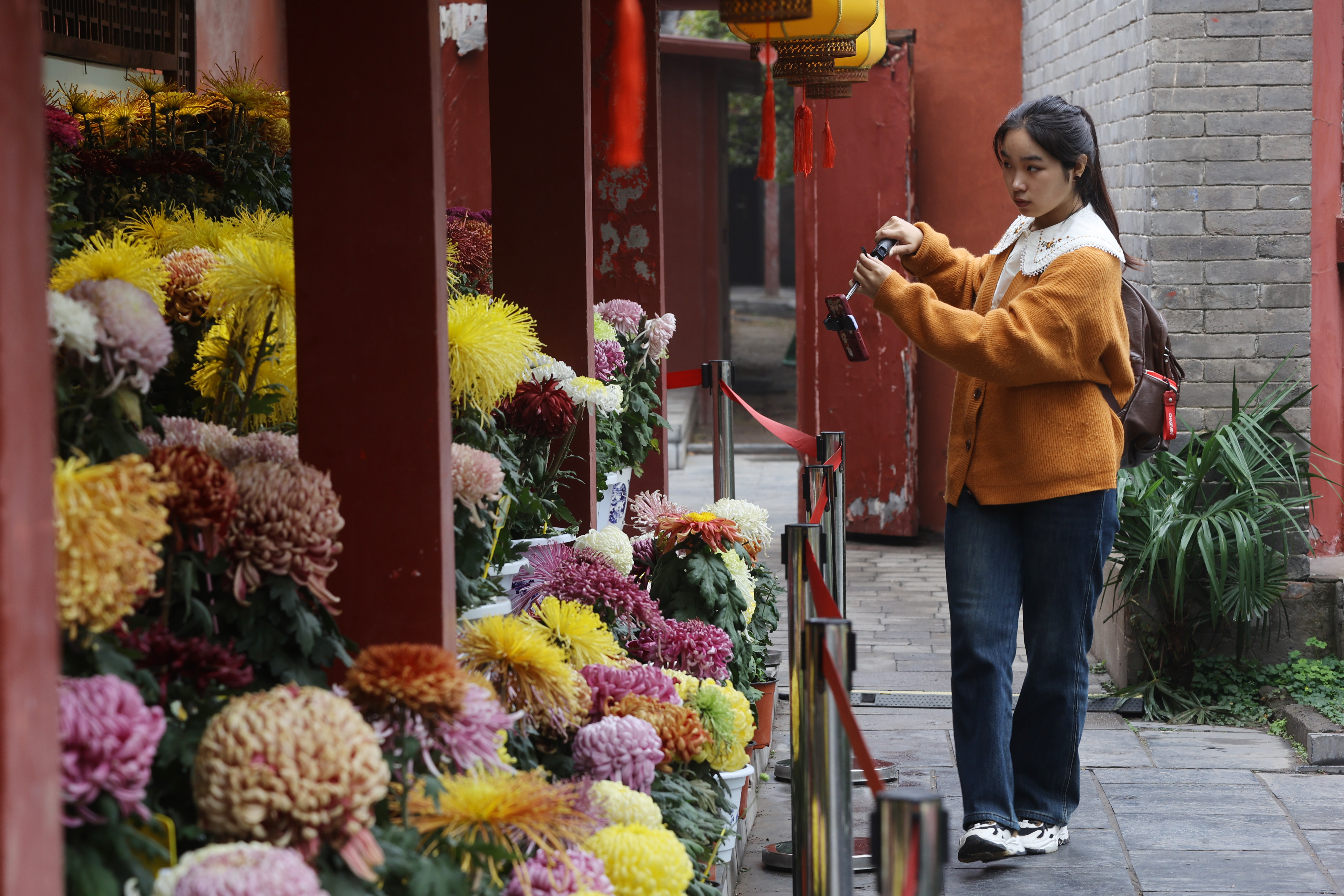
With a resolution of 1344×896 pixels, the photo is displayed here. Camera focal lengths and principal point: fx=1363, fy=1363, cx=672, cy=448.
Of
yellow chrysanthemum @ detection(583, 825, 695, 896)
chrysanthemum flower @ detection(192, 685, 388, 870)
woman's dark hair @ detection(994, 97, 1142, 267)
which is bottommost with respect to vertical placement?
yellow chrysanthemum @ detection(583, 825, 695, 896)

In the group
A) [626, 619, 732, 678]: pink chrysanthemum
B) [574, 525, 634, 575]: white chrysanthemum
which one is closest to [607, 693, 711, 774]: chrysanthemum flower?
[626, 619, 732, 678]: pink chrysanthemum

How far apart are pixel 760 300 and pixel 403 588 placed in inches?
850

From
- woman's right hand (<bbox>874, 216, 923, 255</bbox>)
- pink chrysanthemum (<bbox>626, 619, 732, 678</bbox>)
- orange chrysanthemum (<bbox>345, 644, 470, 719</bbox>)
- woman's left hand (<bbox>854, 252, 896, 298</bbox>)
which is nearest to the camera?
orange chrysanthemum (<bbox>345, 644, 470, 719</bbox>)

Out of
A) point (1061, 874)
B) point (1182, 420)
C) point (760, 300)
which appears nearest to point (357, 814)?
point (1061, 874)

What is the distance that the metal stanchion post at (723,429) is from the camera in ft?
15.7

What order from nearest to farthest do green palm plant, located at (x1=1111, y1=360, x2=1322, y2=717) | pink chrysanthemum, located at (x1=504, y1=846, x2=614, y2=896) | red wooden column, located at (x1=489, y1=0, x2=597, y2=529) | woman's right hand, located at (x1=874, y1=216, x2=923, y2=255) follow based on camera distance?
pink chrysanthemum, located at (x1=504, y1=846, x2=614, y2=896)
red wooden column, located at (x1=489, y1=0, x2=597, y2=529)
woman's right hand, located at (x1=874, y1=216, x2=923, y2=255)
green palm plant, located at (x1=1111, y1=360, x2=1322, y2=717)

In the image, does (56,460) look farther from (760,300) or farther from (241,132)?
A: (760,300)

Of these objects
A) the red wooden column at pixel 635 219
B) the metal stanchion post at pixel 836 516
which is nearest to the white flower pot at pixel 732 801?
the metal stanchion post at pixel 836 516

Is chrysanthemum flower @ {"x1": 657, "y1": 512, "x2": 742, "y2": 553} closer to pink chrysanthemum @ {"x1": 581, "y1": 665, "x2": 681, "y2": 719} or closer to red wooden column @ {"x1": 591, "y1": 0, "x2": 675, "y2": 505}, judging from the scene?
pink chrysanthemum @ {"x1": 581, "y1": 665, "x2": 681, "y2": 719}

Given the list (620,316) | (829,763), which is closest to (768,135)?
(620,316)

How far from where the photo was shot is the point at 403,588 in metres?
1.94

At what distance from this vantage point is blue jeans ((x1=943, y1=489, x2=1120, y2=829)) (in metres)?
3.18

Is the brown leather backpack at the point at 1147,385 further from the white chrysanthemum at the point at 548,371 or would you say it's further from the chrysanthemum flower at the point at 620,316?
the chrysanthemum flower at the point at 620,316

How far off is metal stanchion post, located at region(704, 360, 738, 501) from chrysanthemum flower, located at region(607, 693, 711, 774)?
7.58ft
